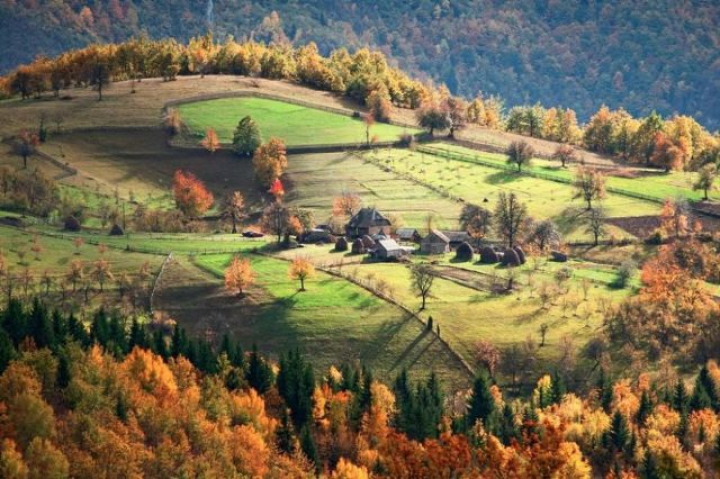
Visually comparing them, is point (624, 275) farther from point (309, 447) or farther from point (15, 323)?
point (15, 323)

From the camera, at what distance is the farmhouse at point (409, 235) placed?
19050cm

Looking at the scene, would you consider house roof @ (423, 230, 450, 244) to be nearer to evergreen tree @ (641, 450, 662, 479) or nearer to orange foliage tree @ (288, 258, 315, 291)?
orange foliage tree @ (288, 258, 315, 291)

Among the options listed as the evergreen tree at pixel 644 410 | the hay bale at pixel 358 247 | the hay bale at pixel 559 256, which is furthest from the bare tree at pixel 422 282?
the evergreen tree at pixel 644 410

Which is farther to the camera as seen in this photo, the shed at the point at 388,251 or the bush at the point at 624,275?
the shed at the point at 388,251

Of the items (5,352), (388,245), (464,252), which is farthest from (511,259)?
(5,352)

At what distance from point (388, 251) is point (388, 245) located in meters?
2.49

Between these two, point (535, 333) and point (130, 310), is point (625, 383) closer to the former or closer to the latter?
point (535, 333)

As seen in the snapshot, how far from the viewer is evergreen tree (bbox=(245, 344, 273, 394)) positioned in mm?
137000

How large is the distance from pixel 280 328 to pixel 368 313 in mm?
10215

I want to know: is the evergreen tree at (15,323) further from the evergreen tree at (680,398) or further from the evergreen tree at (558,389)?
the evergreen tree at (680,398)

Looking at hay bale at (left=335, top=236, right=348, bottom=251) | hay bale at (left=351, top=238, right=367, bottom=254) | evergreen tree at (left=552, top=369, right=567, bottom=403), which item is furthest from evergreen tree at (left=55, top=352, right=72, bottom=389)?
hay bale at (left=351, top=238, right=367, bottom=254)

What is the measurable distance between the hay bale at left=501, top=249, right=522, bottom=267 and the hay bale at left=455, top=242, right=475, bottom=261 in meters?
4.77

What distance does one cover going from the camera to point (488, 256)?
584 ft

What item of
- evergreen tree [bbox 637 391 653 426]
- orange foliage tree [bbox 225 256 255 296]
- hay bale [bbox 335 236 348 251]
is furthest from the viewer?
hay bale [bbox 335 236 348 251]
